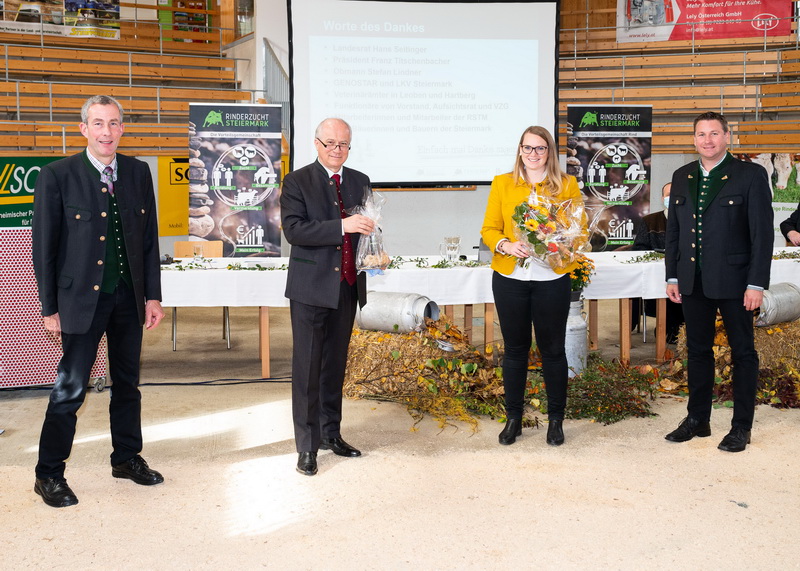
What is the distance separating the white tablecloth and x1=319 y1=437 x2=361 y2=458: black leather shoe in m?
1.50

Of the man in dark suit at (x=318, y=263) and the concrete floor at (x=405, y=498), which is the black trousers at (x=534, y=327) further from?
the man in dark suit at (x=318, y=263)

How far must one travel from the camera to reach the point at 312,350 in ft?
12.1

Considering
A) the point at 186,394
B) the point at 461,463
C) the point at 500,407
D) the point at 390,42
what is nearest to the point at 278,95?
the point at 390,42

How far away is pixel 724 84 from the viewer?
1264 cm

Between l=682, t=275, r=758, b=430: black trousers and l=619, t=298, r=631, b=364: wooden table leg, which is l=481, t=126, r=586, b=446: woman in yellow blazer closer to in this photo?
l=682, t=275, r=758, b=430: black trousers

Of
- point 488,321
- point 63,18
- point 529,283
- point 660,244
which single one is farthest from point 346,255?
point 63,18

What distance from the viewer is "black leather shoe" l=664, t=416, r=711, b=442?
4172 mm

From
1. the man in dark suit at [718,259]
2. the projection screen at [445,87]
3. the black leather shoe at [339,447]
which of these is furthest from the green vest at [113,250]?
the projection screen at [445,87]

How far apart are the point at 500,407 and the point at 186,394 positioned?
1998 mm

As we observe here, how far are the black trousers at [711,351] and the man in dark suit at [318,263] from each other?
1.68 meters

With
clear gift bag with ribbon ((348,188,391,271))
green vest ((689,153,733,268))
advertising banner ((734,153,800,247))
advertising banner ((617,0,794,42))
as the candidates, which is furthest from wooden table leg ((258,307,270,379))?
advertising banner ((617,0,794,42))

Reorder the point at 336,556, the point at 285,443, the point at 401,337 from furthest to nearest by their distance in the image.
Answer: the point at 401,337
the point at 285,443
the point at 336,556

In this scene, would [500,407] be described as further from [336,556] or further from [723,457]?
[336,556]

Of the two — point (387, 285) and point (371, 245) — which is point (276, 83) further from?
point (371, 245)
